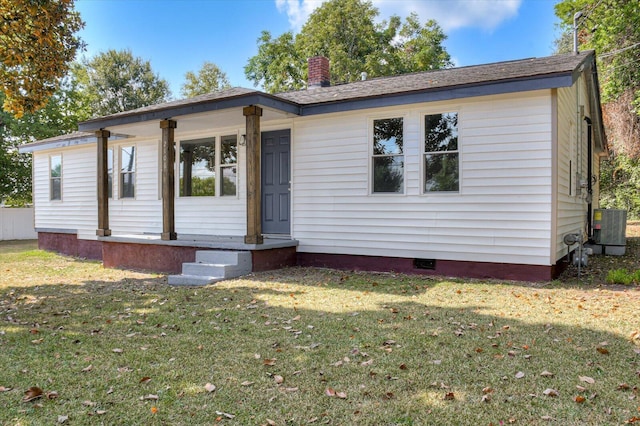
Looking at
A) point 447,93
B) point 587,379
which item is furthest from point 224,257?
point 587,379

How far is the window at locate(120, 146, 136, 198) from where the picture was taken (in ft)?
39.2

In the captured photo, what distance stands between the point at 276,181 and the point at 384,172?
2511mm

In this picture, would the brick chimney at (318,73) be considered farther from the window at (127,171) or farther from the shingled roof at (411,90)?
the window at (127,171)

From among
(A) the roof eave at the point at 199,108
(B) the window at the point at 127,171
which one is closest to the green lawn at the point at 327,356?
(A) the roof eave at the point at 199,108

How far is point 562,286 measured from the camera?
6617 mm

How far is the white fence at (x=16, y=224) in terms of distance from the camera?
739 inches

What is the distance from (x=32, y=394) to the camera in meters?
3.05

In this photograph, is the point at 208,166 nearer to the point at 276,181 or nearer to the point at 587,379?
the point at 276,181

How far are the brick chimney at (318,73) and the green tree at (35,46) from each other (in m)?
5.28

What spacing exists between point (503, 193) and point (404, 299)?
2594mm

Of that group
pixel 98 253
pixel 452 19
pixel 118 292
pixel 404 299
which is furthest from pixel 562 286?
pixel 452 19

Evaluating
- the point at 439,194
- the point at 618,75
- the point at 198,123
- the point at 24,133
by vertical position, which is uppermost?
the point at 618,75

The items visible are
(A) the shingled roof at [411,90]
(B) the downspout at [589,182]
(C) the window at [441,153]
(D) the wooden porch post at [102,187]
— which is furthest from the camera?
(B) the downspout at [589,182]

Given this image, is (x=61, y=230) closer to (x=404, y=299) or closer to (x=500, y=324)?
(x=404, y=299)
